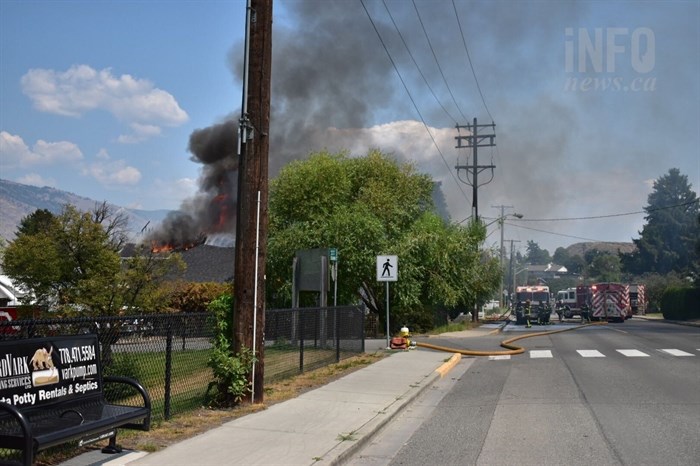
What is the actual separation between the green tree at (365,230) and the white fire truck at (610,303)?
Answer: 76.4ft

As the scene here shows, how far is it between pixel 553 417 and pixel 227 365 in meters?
4.51

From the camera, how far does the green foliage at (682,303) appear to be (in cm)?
5200

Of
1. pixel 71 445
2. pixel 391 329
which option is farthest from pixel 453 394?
pixel 391 329

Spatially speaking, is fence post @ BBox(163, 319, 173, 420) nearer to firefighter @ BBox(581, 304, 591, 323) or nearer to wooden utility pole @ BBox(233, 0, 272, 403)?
wooden utility pole @ BBox(233, 0, 272, 403)

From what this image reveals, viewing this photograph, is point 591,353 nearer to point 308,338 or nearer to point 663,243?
point 308,338

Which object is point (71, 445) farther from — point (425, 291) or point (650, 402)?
point (425, 291)

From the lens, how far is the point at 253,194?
31.9 ft

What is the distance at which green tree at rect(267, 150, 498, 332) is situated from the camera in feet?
84.7

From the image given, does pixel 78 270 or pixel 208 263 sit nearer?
pixel 78 270

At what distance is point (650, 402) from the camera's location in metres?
10.8

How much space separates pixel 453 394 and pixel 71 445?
24.7 ft

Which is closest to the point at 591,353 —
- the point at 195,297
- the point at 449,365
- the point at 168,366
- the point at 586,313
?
the point at 449,365

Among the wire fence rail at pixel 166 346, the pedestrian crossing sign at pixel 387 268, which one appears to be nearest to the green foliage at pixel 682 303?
the pedestrian crossing sign at pixel 387 268

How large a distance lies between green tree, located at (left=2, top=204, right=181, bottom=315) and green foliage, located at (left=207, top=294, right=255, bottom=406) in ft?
22.5
